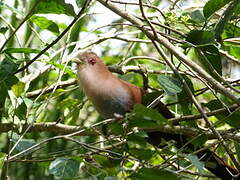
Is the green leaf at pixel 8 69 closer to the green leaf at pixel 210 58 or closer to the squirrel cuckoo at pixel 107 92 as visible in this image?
the squirrel cuckoo at pixel 107 92

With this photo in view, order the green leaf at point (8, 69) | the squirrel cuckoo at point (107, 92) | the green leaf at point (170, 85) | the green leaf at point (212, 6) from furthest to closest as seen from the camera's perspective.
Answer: the squirrel cuckoo at point (107, 92)
the green leaf at point (8, 69)
the green leaf at point (212, 6)
the green leaf at point (170, 85)

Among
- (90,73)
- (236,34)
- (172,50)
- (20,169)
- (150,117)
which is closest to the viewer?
(150,117)

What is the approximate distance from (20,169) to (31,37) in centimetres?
71

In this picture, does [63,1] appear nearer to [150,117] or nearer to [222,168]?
[150,117]

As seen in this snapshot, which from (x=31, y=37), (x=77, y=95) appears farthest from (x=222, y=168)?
(x=31, y=37)

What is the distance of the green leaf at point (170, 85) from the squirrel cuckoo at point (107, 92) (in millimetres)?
490

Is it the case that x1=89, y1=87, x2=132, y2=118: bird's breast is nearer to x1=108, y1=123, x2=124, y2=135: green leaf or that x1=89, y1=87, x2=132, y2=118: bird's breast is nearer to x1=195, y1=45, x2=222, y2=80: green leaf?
x1=195, y1=45, x2=222, y2=80: green leaf

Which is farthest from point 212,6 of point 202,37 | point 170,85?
point 170,85

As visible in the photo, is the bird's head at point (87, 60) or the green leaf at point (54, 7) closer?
the green leaf at point (54, 7)

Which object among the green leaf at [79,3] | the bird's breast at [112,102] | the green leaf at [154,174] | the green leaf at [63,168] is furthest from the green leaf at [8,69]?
the green leaf at [154,174]

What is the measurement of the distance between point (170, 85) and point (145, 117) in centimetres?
35

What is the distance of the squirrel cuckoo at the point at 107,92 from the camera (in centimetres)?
227

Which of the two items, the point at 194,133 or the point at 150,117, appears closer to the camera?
the point at 150,117

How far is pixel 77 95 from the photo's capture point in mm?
3014
